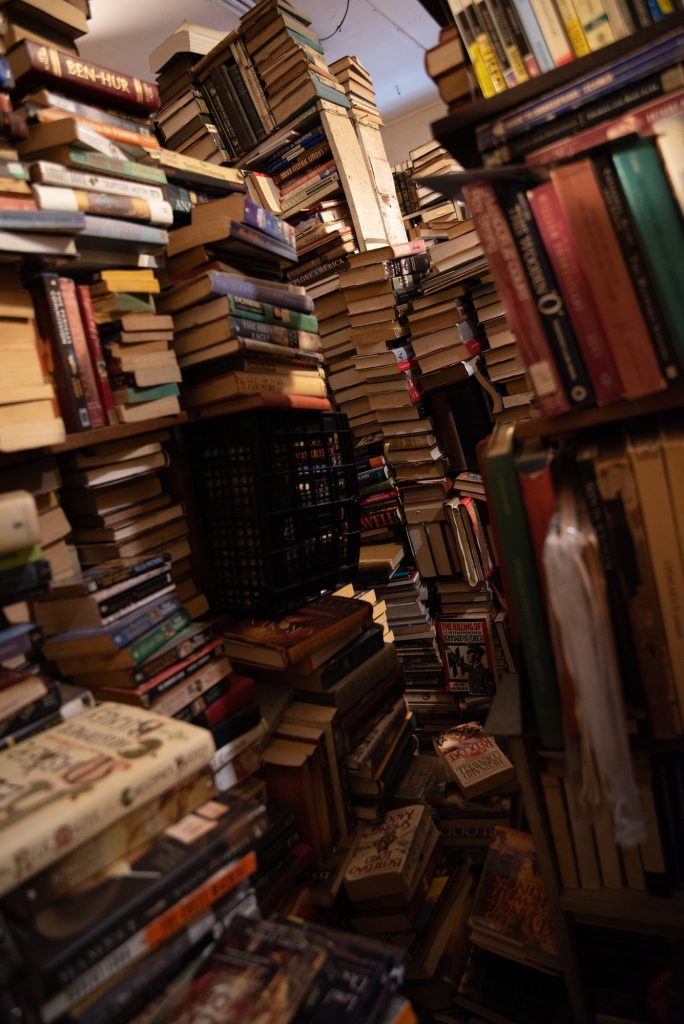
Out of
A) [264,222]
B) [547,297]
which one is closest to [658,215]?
[547,297]

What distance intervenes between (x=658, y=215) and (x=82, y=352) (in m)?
1.12

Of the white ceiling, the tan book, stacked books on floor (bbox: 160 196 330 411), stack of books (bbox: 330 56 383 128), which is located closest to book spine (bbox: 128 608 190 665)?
the tan book

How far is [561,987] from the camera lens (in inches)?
58.1

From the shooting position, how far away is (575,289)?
3.46 feet

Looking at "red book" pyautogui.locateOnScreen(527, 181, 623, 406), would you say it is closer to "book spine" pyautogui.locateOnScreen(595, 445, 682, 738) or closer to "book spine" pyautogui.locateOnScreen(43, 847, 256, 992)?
"book spine" pyautogui.locateOnScreen(595, 445, 682, 738)

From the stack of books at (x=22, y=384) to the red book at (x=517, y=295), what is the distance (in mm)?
874

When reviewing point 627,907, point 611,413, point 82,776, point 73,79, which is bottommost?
point 627,907

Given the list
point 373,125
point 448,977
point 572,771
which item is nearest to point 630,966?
point 448,977

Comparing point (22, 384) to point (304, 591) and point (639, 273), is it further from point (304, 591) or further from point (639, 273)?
point (639, 273)

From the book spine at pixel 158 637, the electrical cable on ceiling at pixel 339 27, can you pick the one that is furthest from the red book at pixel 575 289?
the electrical cable on ceiling at pixel 339 27

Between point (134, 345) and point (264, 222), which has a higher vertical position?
point (264, 222)

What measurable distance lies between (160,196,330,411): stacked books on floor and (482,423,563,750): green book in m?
0.69

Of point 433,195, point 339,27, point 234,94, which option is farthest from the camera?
point 433,195

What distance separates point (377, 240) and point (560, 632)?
2610 mm
